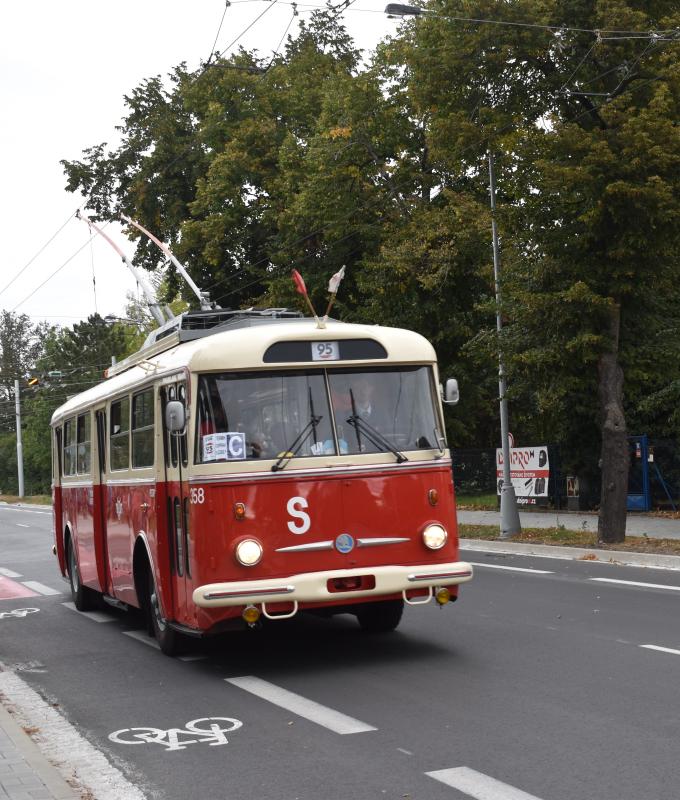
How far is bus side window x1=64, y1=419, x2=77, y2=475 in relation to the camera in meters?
15.4

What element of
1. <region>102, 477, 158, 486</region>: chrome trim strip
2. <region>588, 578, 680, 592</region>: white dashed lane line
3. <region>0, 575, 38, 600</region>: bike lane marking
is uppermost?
<region>102, 477, 158, 486</region>: chrome trim strip

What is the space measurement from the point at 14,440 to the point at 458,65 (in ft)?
360

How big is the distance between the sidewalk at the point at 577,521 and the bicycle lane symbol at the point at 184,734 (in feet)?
49.2

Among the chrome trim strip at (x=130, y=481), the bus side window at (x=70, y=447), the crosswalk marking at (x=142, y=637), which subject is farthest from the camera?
the bus side window at (x=70, y=447)

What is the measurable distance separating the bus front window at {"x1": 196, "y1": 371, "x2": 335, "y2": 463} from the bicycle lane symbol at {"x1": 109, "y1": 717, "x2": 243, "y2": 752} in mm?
2228

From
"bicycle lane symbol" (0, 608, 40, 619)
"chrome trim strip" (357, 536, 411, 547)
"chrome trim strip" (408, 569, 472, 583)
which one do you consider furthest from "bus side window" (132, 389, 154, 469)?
"bicycle lane symbol" (0, 608, 40, 619)

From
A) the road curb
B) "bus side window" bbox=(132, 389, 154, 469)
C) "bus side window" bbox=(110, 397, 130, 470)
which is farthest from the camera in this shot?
the road curb

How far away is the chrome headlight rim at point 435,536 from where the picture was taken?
384 inches

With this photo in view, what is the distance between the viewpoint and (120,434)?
495 inches

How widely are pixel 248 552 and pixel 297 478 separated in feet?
2.28

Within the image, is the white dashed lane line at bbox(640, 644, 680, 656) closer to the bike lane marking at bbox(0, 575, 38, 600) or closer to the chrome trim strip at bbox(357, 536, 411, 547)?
the chrome trim strip at bbox(357, 536, 411, 547)

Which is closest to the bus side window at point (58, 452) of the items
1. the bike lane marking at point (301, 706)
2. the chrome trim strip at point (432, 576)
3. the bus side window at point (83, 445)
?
the bus side window at point (83, 445)

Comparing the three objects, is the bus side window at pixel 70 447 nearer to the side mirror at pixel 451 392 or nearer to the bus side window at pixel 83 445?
the bus side window at pixel 83 445

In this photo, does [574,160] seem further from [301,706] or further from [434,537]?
[301,706]
